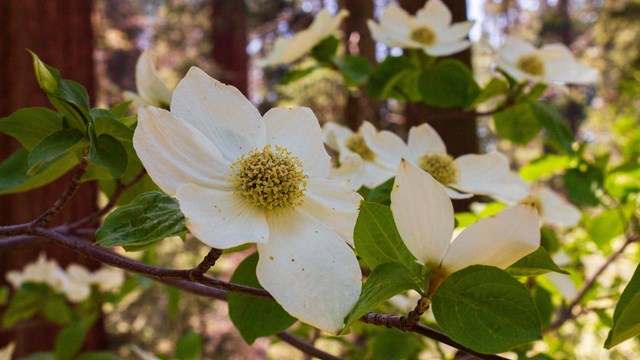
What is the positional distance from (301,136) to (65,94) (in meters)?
0.20

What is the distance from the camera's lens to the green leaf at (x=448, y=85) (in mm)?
890

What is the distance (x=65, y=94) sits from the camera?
0.49 m

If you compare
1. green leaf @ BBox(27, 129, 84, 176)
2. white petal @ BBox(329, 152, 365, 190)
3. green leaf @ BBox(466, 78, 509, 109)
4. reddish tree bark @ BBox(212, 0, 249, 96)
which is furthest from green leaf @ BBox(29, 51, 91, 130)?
reddish tree bark @ BBox(212, 0, 249, 96)

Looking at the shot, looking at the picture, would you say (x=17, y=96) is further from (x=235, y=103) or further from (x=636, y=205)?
(x=636, y=205)

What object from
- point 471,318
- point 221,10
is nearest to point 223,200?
point 471,318

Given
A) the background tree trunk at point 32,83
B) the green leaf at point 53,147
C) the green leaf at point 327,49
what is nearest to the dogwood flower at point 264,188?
Result: the green leaf at point 53,147

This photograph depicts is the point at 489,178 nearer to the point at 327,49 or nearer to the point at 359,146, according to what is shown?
the point at 359,146

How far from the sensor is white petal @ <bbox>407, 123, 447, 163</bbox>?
0.73 meters

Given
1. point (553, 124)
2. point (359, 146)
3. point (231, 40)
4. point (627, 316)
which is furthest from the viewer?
point (231, 40)

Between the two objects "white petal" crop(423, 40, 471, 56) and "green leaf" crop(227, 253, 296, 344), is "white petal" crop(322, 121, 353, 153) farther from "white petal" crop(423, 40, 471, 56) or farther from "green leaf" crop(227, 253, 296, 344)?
"green leaf" crop(227, 253, 296, 344)

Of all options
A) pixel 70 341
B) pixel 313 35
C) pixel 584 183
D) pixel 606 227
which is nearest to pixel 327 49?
pixel 313 35

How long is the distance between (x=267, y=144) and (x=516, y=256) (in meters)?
0.22

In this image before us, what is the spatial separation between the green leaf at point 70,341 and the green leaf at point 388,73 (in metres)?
0.74

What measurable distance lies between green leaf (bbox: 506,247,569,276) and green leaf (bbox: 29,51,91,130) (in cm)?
37
